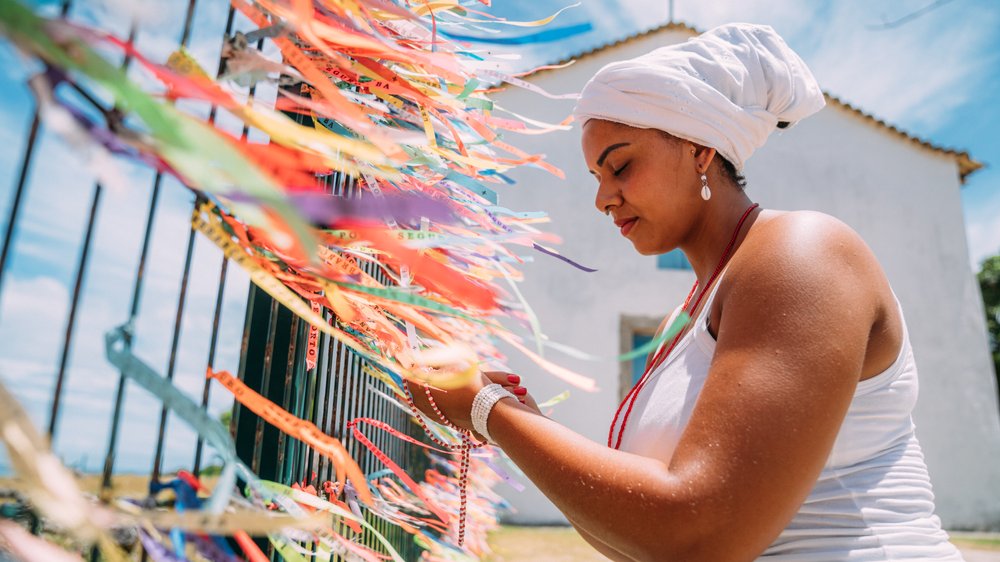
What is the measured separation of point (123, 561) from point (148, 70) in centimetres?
52

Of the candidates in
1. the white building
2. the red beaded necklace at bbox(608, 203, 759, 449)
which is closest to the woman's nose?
the red beaded necklace at bbox(608, 203, 759, 449)

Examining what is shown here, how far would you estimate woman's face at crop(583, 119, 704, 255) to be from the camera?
1.40 m

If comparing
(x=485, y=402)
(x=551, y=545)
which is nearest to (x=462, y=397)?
(x=485, y=402)

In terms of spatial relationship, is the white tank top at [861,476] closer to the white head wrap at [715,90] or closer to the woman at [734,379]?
the woman at [734,379]

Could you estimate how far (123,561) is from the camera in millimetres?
653

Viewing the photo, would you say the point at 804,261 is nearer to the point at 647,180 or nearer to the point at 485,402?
the point at 647,180

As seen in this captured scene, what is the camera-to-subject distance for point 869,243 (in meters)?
9.55

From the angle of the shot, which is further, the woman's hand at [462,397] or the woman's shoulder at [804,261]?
the woman's hand at [462,397]

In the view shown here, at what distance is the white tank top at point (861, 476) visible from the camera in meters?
1.10

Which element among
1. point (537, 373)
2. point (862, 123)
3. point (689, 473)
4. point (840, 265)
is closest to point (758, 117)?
point (840, 265)

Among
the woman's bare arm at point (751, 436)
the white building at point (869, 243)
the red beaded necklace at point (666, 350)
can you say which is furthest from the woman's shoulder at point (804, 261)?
the white building at point (869, 243)

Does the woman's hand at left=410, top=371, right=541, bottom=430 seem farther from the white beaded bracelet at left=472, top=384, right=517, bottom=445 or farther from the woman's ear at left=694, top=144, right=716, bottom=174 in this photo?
the woman's ear at left=694, top=144, right=716, bottom=174

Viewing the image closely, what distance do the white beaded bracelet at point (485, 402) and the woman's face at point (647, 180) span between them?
532mm

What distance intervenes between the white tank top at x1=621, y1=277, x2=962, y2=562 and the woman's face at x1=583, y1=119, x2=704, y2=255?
0.31 m
